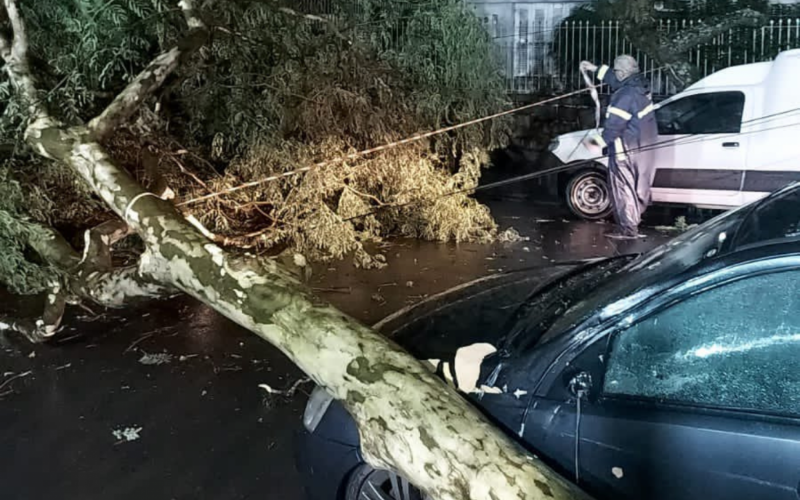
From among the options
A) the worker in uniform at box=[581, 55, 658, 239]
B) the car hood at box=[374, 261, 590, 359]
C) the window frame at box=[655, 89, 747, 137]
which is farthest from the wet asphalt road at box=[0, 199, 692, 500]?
the window frame at box=[655, 89, 747, 137]

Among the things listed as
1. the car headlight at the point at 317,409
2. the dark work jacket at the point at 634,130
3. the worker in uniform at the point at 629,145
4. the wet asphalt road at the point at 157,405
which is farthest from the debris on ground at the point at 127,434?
the dark work jacket at the point at 634,130

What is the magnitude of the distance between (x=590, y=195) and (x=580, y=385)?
262 inches

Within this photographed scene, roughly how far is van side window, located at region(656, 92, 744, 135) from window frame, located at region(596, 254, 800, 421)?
625cm

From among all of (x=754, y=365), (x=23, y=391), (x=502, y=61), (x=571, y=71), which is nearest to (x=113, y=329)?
(x=23, y=391)

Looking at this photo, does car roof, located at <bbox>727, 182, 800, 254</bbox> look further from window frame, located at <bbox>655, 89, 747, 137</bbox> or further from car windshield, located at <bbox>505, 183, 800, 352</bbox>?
window frame, located at <bbox>655, 89, 747, 137</bbox>

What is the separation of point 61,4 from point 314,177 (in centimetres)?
235

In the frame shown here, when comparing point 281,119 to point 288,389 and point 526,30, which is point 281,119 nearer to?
point 288,389

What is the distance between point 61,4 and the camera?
584 cm

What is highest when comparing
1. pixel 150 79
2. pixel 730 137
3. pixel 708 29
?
pixel 708 29

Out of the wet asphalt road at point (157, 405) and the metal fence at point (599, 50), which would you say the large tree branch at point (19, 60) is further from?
the metal fence at point (599, 50)

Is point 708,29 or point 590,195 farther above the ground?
point 708,29

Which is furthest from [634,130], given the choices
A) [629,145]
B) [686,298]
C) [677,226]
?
[686,298]

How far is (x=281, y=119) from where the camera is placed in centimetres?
673

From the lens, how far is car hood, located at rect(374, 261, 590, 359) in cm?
268
